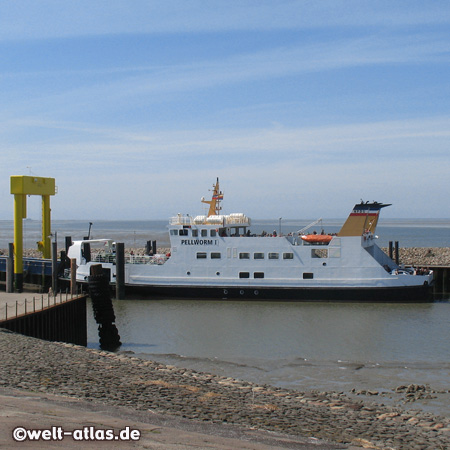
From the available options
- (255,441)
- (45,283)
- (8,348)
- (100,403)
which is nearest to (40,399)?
(100,403)

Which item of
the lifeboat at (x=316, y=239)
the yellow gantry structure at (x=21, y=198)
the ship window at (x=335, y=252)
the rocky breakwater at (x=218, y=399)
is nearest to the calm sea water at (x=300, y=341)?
the rocky breakwater at (x=218, y=399)

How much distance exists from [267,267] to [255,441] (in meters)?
20.3

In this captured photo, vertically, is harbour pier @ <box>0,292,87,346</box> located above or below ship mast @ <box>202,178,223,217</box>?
below

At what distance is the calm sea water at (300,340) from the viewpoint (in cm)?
1548

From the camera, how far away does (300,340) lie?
20078mm

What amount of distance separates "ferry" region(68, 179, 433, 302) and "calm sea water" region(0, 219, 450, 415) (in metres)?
0.67

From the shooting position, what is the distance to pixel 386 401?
42.9 ft

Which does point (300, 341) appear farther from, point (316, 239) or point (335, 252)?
point (316, 239)

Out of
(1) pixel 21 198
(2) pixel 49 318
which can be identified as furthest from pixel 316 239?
(1) pixel 21 198

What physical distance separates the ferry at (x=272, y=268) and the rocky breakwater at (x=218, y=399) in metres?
14.3

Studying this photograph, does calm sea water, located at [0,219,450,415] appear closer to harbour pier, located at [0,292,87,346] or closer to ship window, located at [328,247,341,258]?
harbour pier, located at [0,292,87,346]

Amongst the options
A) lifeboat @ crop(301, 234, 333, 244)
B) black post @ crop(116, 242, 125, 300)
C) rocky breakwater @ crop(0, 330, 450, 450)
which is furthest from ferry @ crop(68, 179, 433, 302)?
rocky breakwater @ crop(0, 330, 450, 450)

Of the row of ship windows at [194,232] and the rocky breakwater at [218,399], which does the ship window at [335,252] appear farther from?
the rocky breakwater at [218,399]

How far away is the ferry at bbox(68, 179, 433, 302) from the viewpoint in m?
27.2
